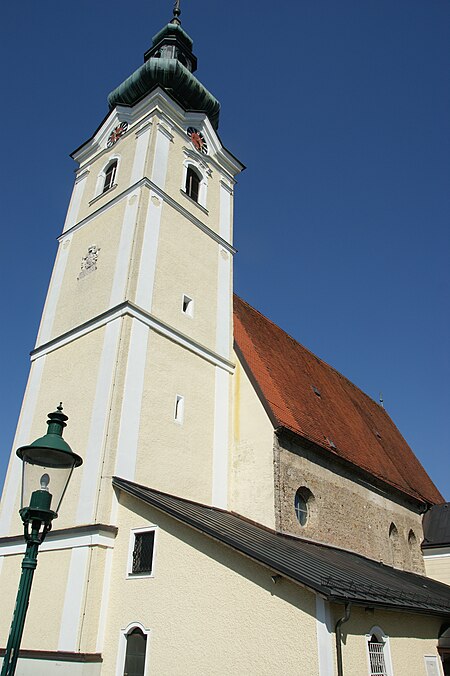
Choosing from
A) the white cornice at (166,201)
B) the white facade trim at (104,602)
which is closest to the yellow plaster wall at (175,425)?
the white facade trim at (104,602)

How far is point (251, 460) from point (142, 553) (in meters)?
3.85

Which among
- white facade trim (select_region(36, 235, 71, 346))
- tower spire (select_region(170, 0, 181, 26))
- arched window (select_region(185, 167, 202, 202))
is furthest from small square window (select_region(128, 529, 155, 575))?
tower spire (select_region(170, 0, 181, 26))

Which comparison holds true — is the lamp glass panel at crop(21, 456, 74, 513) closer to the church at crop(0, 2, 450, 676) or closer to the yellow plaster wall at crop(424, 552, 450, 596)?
the church at crop(0, 2, 450, 676)

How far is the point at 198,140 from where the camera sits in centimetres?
1661

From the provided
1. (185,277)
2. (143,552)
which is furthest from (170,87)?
(143,552)

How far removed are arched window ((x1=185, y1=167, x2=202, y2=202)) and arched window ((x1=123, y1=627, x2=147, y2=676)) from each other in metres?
11.0

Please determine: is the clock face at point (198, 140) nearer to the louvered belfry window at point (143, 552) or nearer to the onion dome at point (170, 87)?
the onion dome at point (170, 87)

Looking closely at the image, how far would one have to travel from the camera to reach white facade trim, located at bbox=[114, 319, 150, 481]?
398 inches

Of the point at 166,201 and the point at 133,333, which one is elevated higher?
the point at 166,201

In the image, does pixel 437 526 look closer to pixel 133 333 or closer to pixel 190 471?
pixel 190 471

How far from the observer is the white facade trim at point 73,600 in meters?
8.71

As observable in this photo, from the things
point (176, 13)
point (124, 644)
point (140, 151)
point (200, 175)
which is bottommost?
point (124, 644)

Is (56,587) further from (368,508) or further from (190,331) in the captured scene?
(368,508)

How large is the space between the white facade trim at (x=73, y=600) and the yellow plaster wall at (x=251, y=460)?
388 centimetres
